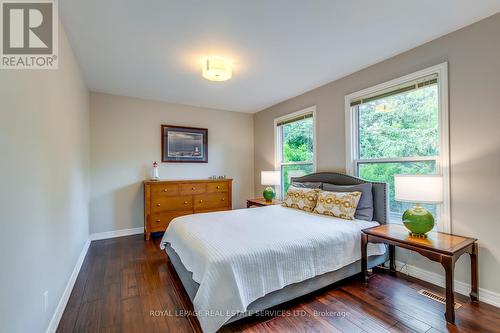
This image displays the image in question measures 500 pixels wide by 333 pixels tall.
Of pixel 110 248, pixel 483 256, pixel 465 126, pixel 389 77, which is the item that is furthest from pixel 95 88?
pixel 483 256

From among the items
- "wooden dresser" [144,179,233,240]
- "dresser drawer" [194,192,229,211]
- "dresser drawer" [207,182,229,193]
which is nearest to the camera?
"wooden dresser" [144,179,233,240]

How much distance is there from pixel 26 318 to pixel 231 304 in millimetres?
1146

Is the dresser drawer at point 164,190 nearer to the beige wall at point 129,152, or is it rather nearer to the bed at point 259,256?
the beige wall at point 129,152

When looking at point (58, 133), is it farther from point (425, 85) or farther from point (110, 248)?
point (425, 85)

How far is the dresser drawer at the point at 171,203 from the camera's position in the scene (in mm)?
3869

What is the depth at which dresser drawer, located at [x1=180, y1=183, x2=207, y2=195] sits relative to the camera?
13.5 feet

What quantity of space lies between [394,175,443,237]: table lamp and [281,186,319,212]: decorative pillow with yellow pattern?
3.66 feet

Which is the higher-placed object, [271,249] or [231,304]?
[271,249]

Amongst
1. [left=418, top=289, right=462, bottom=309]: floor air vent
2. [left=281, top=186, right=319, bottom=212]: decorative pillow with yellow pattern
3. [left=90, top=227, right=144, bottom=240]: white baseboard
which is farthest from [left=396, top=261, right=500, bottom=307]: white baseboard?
[left=90, top=227, right=144, bottom=240]: white baseboard

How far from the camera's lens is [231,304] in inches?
63.5

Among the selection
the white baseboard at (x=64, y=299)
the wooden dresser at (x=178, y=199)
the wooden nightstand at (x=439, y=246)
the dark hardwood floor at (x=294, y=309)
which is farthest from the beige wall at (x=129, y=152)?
the wooden nightstand at (x=439, y=246)

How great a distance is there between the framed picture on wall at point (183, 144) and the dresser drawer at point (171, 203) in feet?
2.68

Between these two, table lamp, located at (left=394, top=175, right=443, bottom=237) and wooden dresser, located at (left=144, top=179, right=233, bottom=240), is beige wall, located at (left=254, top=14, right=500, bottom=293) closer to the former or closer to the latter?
table lamp, located at (left=394, top=175, right=443, bottom=237)

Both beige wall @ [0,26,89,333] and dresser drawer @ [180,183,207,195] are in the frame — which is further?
dresser drawer @ [180,183,207,195]
